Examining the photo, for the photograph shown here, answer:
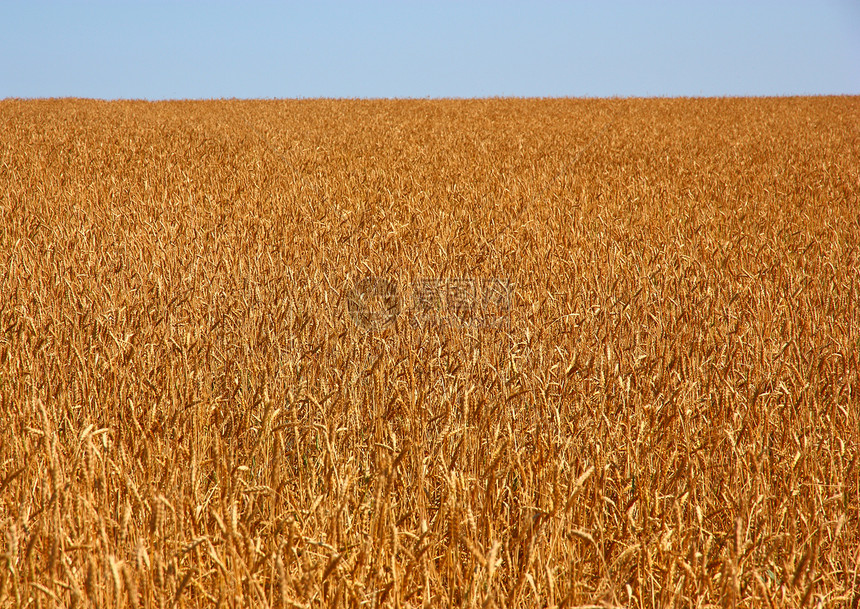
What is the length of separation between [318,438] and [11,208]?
5.05 m

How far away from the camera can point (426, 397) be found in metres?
2.33

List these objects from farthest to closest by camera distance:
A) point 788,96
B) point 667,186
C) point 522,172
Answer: point 788,96 < point 522,172 < point 667,186

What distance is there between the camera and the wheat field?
4.76ft

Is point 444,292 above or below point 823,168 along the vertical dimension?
below

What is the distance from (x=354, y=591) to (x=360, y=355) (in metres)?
1.46

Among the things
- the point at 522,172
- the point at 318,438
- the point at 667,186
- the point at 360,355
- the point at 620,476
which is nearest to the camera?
the point at 620,476

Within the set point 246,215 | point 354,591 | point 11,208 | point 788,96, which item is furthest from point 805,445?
point 788,96

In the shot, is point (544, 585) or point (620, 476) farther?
point (620, 476)

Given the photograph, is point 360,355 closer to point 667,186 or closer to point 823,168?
point 667,186

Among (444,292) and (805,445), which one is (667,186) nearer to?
(444,292)

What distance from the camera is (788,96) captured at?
28.1 metres

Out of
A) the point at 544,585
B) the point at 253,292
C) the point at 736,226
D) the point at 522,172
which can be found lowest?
the point at 544,585

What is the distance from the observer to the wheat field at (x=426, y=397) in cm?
145

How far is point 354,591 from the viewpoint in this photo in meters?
1.38
